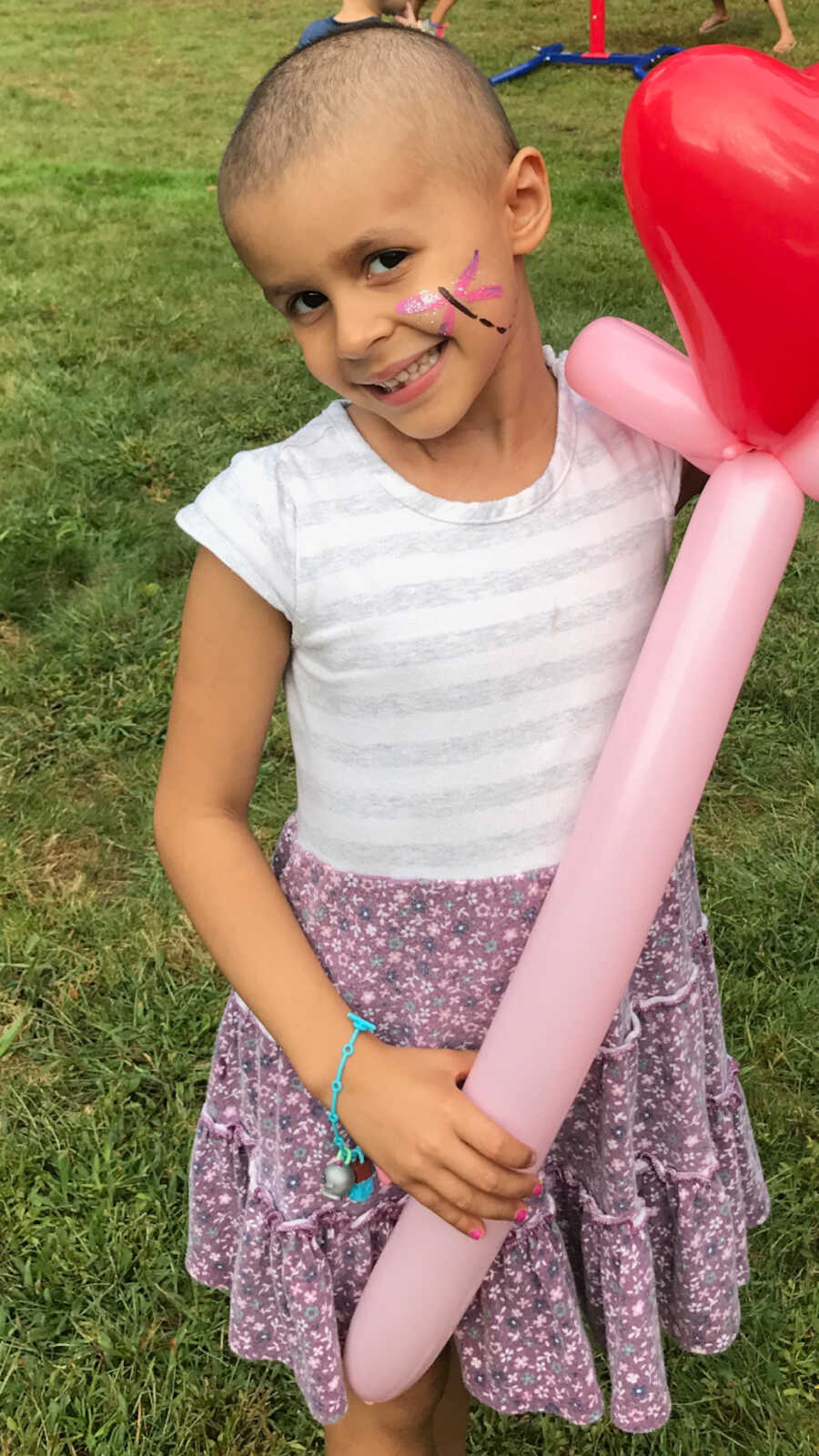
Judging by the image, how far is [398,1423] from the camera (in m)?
1.41

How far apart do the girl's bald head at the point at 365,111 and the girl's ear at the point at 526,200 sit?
1cm

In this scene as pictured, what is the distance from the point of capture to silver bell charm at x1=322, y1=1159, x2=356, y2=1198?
1.22 meters

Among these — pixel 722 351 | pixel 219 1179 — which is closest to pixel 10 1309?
pixel 219 1179

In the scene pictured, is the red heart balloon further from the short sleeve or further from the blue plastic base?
the blue plastic base

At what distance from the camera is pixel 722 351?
97 centimetres

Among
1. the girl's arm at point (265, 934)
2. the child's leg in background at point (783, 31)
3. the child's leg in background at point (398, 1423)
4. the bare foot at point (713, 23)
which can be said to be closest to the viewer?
the girl's arm at point (265, 934)

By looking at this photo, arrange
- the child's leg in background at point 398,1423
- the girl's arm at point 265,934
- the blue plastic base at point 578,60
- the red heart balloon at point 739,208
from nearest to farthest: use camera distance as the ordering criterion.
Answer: the red heart balloon at point 739,208, the girl's arm at point 265,934, the child's leg in background at point 398,1423, the blue plastic base at point 578,60

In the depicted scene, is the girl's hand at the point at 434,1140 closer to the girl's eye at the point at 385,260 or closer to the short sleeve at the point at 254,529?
the short sleeve at the point at 254,529

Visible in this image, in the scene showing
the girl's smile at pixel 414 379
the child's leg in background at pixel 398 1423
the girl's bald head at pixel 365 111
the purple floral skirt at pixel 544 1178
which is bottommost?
the child's leg in background at pixel 398 1423

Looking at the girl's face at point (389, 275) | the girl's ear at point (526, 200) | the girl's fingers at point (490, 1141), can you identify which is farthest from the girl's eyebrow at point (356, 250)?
the girl's fingers at point (490, 1141)

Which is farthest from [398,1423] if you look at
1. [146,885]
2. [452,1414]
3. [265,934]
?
[146,885]

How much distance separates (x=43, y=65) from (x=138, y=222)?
438 centimetres

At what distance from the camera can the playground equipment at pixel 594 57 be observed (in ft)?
27.7

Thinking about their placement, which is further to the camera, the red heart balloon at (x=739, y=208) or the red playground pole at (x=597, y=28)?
the red playground pole at (x=597, y=28)
